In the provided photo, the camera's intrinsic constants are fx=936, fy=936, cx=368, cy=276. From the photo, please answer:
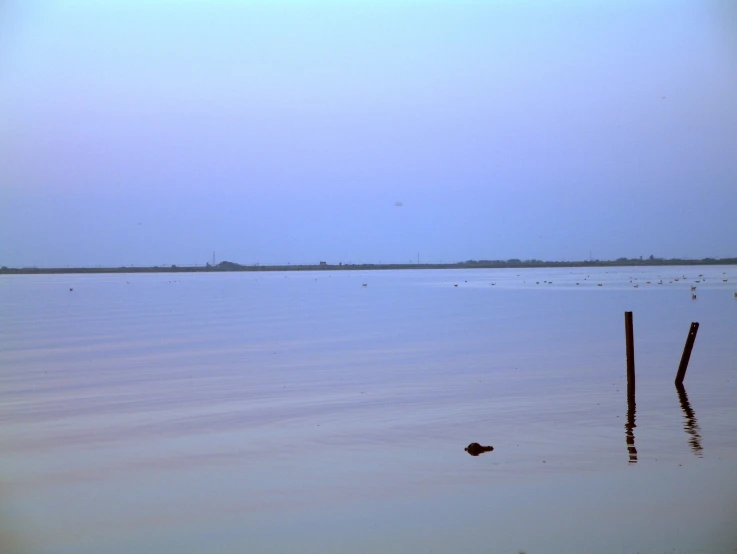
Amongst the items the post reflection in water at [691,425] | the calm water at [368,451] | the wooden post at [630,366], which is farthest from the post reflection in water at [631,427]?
the post reflection in water at [691,425]

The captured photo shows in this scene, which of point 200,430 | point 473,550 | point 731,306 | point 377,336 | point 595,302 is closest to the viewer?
point 473,550

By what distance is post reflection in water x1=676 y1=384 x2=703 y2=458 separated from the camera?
16.1m

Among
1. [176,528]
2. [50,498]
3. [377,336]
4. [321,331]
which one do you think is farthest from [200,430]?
[321,331]

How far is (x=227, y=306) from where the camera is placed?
72.2 metres

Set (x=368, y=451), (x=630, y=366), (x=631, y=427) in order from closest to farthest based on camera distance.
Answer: (x=368, y=451), (x=631, y=427), (x=630, y=366)

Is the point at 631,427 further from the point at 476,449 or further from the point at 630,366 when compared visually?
the point at 630,366

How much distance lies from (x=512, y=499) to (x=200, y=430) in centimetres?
746

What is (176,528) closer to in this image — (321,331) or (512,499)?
(512,499)

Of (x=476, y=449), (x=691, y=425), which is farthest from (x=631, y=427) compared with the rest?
(x=476, y=449)

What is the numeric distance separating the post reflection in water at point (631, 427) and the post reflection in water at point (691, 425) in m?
0.97

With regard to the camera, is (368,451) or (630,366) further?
(630,366)

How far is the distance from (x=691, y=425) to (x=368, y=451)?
6482 mm

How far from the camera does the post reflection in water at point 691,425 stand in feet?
52.7

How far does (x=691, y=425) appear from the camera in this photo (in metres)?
18.0
